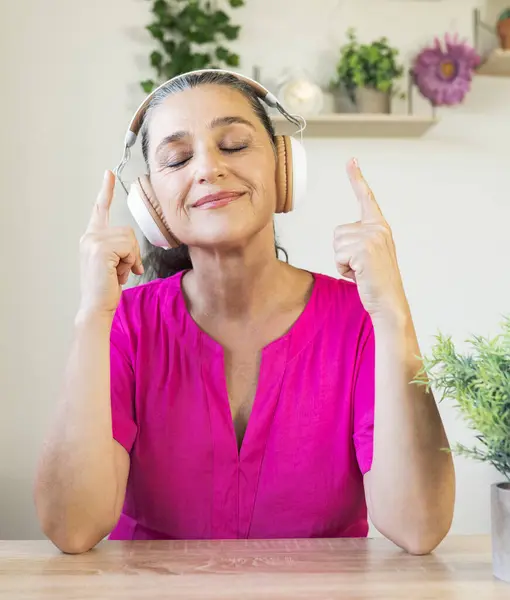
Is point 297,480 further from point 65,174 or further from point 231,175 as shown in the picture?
point 65,174

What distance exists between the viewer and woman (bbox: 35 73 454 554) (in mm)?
1182

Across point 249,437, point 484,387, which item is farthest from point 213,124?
point 484,387

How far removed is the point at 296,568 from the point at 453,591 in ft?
0.62

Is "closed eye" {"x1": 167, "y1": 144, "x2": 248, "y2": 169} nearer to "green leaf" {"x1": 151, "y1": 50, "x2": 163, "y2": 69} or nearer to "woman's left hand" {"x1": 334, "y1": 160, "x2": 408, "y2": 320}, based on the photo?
"woman's left hand" {"x1": 334, "y1": 160, "x2": 408, "y2": 320}

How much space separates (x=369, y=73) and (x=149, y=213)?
1.69 meters

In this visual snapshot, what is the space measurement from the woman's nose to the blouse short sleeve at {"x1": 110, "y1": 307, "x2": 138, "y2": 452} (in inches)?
13.2

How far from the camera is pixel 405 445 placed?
112 centimetres

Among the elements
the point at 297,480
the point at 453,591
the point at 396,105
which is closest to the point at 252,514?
the point at 297,480

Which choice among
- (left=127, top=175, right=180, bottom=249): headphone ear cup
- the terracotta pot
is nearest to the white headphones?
(left=127, top=175, right=180, bottom=249): headphone ear cup

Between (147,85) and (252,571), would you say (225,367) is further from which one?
(147,85)

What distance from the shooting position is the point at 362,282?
1180mm

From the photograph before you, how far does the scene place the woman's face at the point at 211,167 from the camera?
1312 mm

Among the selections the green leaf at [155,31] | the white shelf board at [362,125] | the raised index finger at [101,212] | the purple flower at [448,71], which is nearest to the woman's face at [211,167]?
the raised index finger at [101,212]

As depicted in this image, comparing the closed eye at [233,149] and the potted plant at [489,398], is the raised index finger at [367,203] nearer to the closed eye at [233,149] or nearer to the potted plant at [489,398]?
the closed eye at [233,149]
